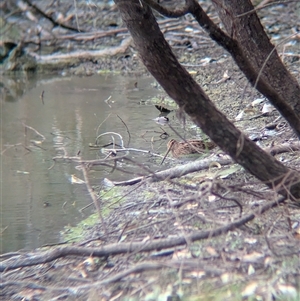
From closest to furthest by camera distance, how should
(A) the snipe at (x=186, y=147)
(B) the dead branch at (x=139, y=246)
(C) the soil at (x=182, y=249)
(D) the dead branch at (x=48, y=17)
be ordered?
(C) the soil at (x=182, y=249) → (B) the dead branch at (x=139, y=246) → (A) the snipe at (x=186, y=147) → (D) the dead branch at (x=48, y=17)

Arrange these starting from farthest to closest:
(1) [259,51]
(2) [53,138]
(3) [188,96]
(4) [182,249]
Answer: (2) [53,138] → (1) [259,51] → (4) [182,249] → (3) [188,96]

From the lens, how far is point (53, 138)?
7.27 m

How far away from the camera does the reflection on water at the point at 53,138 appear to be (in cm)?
504

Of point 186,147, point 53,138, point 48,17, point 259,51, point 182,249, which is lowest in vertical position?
point 48,17

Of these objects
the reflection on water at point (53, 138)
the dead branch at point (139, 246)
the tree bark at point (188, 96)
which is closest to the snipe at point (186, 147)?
the reflection on water at point (53, 138)

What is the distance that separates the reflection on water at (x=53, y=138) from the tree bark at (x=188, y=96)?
4.30ft

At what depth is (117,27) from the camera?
13062 millimetres

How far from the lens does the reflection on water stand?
16.5 ft

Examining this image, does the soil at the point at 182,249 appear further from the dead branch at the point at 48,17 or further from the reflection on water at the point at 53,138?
the dead branch at the point at 48,17

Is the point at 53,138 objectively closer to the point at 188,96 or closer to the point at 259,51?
the point at 259,51

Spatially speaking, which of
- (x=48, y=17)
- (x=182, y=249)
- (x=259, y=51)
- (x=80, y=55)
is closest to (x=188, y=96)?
(x=182, y=249)

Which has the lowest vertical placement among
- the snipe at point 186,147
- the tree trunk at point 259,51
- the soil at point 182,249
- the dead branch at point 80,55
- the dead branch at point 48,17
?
the dead branch at point 80,55

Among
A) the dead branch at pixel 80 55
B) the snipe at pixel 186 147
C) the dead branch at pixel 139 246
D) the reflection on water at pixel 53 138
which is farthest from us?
the dead branch at pixel 80 55

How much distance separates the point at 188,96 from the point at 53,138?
4.10 metres
